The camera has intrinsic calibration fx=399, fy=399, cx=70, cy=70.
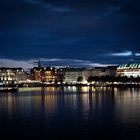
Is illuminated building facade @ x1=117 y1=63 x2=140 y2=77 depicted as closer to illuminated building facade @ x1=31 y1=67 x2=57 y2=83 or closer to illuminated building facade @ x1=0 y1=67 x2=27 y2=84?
illuminated building facade @ x1=31 y1=67 x2=57 y2=83

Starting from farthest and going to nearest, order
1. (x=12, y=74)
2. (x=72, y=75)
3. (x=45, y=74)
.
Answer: (x=45, y=74) → (x=72, y=75) → (x=12, y=74)

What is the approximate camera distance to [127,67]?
139375 mm

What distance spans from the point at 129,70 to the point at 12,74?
40368 mm

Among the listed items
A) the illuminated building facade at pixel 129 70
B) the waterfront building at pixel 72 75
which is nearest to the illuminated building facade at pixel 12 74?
the waterfront building at pixel 72 75

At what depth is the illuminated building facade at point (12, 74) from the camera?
132625 millimetres

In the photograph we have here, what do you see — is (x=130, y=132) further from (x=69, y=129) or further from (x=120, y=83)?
(x=120, y=83)

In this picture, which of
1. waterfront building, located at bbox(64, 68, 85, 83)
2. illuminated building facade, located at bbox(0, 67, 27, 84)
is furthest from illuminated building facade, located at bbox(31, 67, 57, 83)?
waterfront building, located at bbox(64, 68, 85, 83)

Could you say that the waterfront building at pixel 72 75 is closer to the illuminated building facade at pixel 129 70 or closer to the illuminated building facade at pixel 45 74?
the illuminated building facade at pixel 45 74

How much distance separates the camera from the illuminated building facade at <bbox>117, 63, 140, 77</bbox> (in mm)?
133025

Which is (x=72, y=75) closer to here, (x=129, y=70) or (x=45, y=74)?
(x=45, y=74)

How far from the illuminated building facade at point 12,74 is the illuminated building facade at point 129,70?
121 feet

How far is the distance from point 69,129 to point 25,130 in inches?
74.3

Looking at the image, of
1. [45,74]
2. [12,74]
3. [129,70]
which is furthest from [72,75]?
[12,74]

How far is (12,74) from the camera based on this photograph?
138 meters
